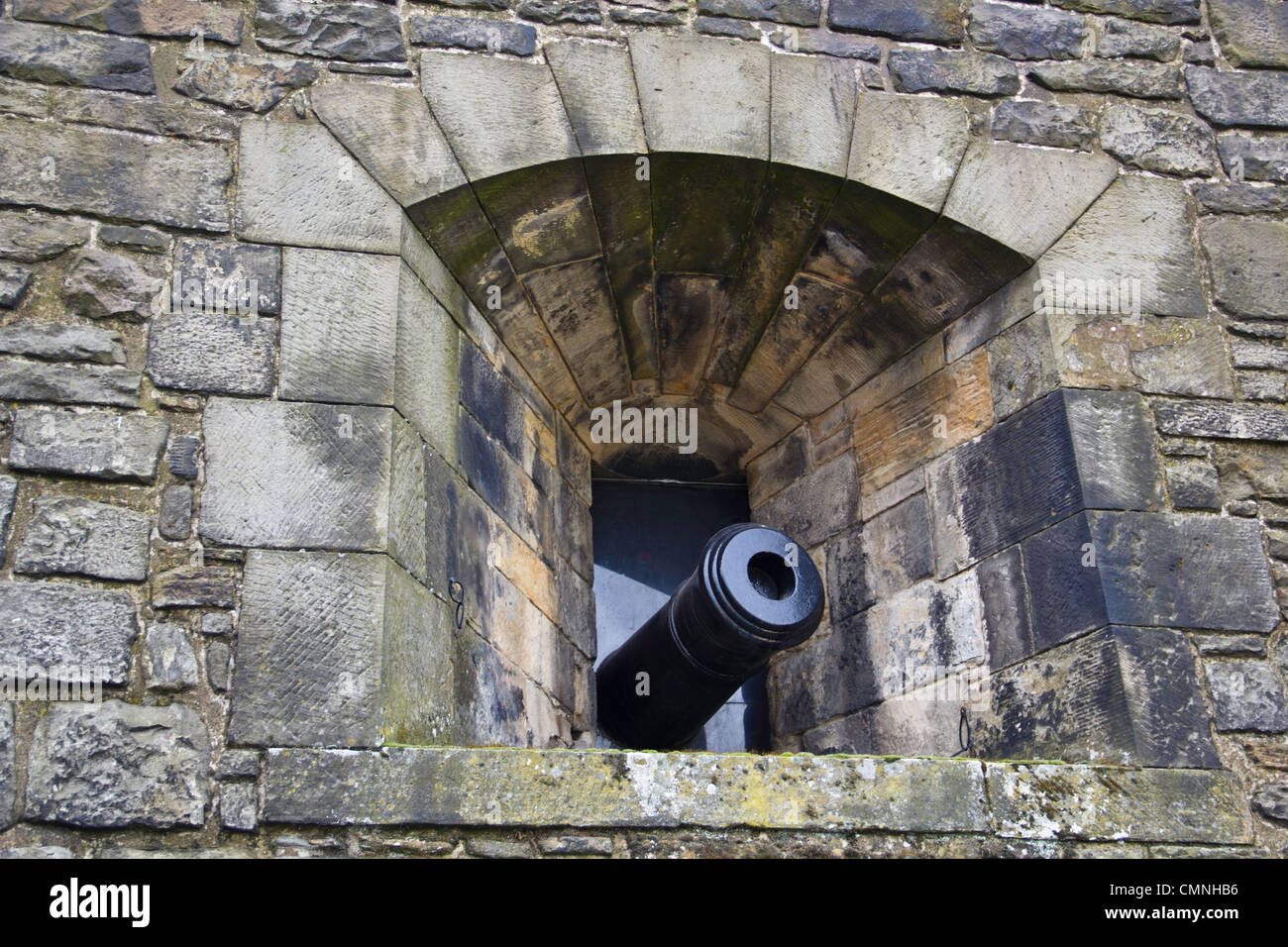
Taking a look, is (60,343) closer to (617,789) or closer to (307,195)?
(307,195)

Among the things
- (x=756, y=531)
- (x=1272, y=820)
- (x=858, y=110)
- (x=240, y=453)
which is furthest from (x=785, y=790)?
(x=858, y=110)

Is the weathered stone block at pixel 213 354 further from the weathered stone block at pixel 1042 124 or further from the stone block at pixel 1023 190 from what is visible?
the weathered stone block at pixel 1042 124

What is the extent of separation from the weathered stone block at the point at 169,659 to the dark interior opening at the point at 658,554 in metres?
1.97

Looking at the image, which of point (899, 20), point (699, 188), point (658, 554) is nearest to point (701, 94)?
point (699, 188)

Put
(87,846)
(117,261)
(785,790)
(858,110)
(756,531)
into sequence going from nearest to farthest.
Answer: (87,846) → (785,790) → (117,261) → (756,531) → (858,110)

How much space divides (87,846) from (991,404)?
107 inches

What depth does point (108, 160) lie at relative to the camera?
11.2 feet

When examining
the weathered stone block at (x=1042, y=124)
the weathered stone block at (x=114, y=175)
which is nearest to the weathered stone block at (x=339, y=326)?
the weathered stone block at (x=114, y=175)

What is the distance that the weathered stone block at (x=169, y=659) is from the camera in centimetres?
289

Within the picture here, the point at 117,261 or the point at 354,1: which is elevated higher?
the point at 354,1

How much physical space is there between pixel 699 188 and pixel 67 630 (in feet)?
7.13

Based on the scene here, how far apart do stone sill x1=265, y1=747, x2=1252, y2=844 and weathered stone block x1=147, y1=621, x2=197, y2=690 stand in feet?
0.91

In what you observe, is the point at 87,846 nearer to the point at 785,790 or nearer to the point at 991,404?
the point at 785,790

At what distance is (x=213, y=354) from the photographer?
3.23 metres
